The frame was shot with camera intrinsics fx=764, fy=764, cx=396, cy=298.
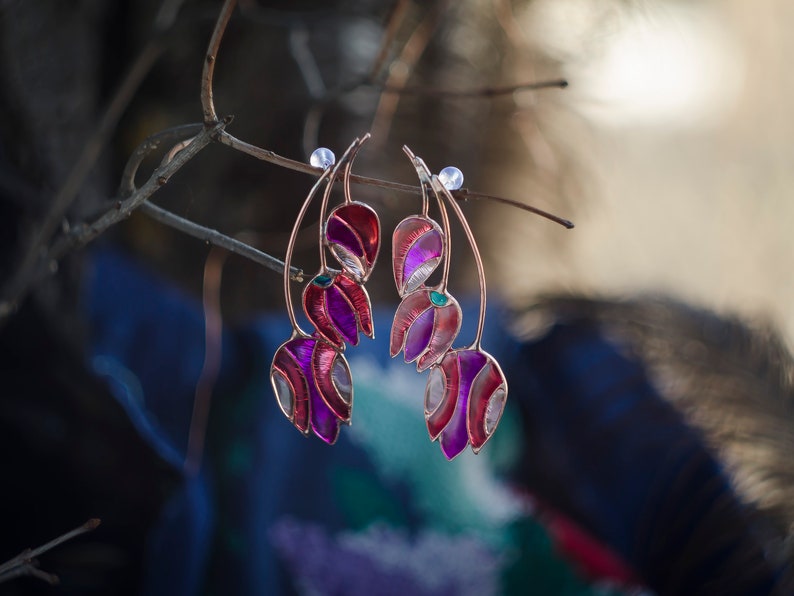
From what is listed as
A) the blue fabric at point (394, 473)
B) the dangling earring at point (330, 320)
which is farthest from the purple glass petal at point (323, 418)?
the blue fabric at point (394, 473)

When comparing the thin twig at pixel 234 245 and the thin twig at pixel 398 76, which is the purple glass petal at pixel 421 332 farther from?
the thin twig at pixel 398 76

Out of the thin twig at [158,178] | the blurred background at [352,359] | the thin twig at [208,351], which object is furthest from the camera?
the thin twig at [208,351]

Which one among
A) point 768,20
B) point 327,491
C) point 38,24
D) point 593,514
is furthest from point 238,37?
point 768,20

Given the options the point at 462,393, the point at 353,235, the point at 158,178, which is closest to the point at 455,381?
the point at 462,393

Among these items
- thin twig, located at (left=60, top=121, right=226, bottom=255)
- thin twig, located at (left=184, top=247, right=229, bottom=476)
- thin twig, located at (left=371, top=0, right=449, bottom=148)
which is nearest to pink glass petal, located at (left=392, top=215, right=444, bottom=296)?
thin twig, located at (left=60, top=121, right=226, bottom=255)

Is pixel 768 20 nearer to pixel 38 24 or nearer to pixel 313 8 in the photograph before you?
pixel 313 8

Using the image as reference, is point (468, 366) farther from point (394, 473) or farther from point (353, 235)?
point (394, 473)

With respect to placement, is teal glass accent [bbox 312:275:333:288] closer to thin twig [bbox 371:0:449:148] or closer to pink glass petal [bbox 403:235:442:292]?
pink glass petal [bbox 403:235:442:292]
